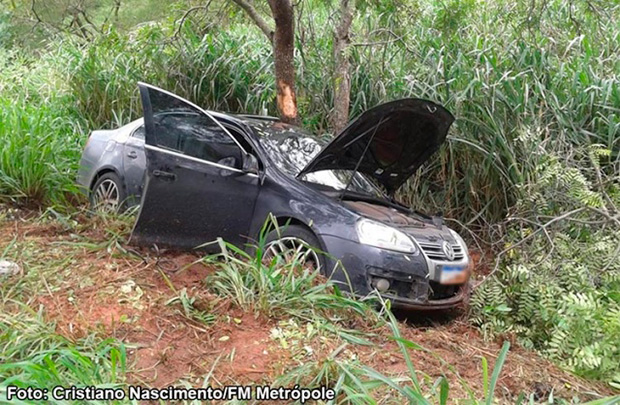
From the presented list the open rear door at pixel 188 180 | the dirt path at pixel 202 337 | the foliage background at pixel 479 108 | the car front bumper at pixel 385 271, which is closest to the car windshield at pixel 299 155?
the open rear door at pixel 188 180

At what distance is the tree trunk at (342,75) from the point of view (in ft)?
22.4

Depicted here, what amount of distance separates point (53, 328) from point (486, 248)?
4.50 meters

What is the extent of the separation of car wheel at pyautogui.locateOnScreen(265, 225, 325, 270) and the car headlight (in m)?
0.34

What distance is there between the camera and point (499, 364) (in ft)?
8.40

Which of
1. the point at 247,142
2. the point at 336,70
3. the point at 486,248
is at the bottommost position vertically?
the point at 486,248

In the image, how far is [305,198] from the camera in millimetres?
4414

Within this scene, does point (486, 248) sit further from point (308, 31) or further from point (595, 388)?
point (308, 31)

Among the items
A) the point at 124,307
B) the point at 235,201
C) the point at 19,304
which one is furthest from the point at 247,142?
the point at 19,304

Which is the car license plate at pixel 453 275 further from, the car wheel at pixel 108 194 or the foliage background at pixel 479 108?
the car wheel at pixel 108 194

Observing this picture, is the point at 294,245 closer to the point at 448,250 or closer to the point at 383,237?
the point at 383,237

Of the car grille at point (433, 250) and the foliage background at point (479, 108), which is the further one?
the foliage background at point (479, 108)

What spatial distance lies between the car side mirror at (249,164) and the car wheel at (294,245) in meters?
0.52

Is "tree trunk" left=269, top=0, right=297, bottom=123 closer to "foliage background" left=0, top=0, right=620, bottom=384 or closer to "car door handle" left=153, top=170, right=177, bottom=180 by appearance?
"foliage background" left=0, top=0, right=620, bottom=384

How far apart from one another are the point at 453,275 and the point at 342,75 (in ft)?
10.9
